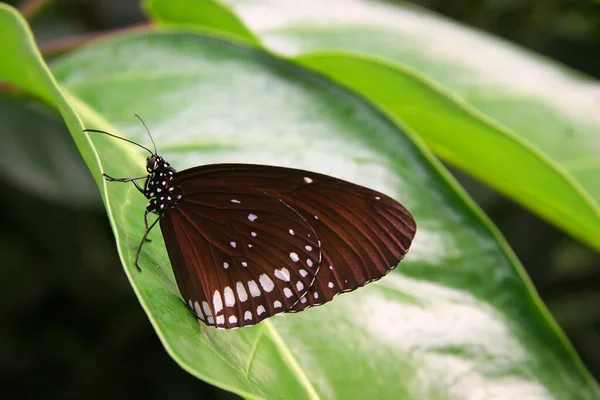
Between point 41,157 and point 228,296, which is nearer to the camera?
point 228,296

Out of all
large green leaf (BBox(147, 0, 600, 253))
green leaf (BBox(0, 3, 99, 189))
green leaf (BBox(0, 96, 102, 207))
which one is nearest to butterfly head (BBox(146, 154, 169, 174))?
green leaf (BBox(0, 3, 99, 189))

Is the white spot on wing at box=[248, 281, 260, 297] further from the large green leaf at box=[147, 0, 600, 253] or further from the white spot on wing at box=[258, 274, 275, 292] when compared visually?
the large green leaf at box=[147, 0, 600, 253]

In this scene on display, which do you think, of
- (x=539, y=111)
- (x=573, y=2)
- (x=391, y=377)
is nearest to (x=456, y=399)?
(x=391, y=377)

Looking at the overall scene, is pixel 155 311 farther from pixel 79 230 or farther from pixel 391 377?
pixel 79 230

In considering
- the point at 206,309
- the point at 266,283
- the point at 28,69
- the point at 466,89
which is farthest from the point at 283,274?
the point at 466,89

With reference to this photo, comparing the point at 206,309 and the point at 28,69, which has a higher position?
the point at 28,69

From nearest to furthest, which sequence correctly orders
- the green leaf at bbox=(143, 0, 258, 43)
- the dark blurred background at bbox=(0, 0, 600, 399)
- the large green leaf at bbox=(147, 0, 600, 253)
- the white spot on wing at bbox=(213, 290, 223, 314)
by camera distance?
the white spot on wing at bbox=(213, 290, 223, 314)
the large green leaf at bbox=(147, 0, 600, 253)
the green leaf at bbox=(143, 0, 258, 43)
the dark blurred background at bbox=(0, 0, 600, 399)

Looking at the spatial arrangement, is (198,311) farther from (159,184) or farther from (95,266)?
(95,266)
